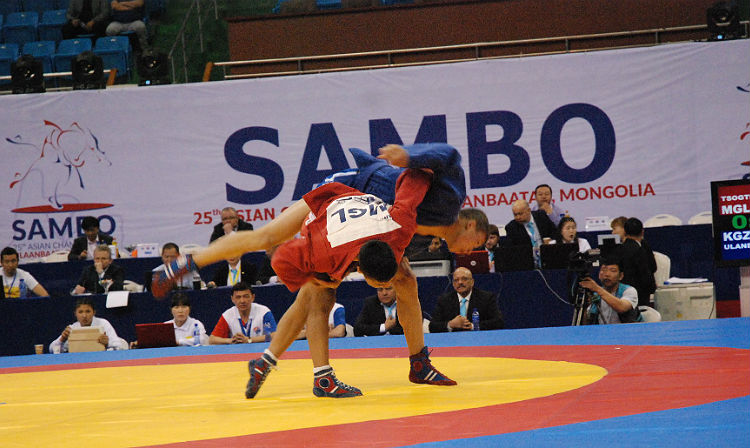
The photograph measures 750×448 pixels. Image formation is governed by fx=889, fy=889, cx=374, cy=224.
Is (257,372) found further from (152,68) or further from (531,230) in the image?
(152,68)

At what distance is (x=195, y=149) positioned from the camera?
10.4m

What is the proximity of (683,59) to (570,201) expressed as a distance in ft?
6.49

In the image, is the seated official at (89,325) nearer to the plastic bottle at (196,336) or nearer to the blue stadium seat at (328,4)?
the plastic bottle at (196,336)

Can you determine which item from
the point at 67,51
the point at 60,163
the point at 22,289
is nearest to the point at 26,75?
the point at 60,163

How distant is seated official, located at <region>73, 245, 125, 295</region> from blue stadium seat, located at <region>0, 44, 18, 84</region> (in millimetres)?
5243

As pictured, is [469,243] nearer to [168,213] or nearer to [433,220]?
[433,220]

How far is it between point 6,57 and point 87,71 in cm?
264

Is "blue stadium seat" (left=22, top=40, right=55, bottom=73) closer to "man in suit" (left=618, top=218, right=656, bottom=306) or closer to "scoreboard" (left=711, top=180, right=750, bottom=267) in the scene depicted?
"man in suit" (left=618, top=218, right=656, bottom=306)

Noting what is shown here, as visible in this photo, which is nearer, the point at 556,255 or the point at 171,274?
the point at 171,274

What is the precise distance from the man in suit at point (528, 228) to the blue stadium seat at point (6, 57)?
771 centimetres

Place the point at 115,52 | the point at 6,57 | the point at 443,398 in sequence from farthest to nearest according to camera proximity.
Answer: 1. the point at 6,57
2. the point at 115,52
3. the point at 443,398

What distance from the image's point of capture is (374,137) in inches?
401

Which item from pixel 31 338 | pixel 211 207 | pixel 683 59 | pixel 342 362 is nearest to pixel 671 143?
pixel 683 59

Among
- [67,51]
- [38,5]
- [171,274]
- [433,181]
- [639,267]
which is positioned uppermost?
[38,5]
